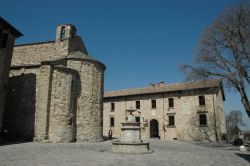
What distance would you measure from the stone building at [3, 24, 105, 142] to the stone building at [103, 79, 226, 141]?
7.46 metres

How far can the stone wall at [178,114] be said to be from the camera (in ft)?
79.4

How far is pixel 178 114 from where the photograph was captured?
85.4 feet

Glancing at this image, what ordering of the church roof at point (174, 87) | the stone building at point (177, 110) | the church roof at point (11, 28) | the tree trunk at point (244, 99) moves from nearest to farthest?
the tree trunk at point (244, 99) → the church roof at point (11, 28) → the stone building at point (177, 110) → the church roof at point (174, 87)

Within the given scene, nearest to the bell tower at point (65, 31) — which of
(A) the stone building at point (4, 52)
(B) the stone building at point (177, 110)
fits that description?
(A) the stone building at point (4, 52)

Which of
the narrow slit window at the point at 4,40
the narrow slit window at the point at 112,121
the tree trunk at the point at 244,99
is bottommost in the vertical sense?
the narrow slit window at the point at 112,121

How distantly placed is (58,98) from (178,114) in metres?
15.0

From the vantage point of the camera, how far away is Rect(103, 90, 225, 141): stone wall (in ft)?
79.4

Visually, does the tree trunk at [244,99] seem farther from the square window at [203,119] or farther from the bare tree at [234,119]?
the bare tree at [234,119]

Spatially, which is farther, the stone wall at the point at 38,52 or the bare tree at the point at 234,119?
the bare tree at the point at 234,119

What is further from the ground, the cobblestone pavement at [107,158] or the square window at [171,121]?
the square window at [171,121]

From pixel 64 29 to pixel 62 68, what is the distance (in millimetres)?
6427

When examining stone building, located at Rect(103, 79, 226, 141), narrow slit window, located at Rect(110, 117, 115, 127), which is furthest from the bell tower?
narrow slit window, located at Rect(110, 117, 115, 127)

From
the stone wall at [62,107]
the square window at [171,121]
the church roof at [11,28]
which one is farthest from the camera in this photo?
the square window at [171,121]

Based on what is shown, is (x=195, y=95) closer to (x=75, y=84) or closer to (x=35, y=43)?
(x=75, y=84)
